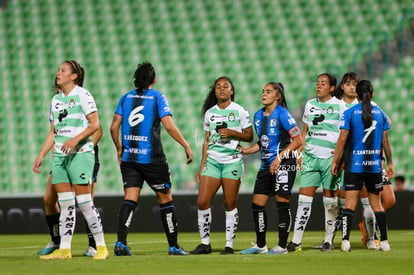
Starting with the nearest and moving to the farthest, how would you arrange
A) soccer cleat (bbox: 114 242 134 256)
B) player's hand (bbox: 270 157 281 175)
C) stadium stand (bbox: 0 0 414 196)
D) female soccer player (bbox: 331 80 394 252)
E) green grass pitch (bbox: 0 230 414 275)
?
1. green grass pitch (bbox: 0 230 414 275)
2. soccer cleat (bbox: 114 242 134 256)
3. player's hand (bbox: 270 157 281 175)
4. female soccer player (bbox: 331 80 394 252)
5. stadium stand (bbox: 0 0 414 196)

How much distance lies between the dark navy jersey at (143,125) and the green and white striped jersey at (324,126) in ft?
6.18

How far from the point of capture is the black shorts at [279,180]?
9.28 m

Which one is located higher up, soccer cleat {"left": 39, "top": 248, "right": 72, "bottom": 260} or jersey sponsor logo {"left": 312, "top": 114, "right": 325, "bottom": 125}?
jersey sponsor logo {"left": 312, "top": 114, "right": 325, "bottom": 125}

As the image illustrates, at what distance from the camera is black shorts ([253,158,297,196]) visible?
928cm

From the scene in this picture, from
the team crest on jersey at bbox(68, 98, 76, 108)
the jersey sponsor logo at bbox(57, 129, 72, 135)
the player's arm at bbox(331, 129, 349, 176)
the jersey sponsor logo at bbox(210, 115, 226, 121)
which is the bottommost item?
the player's arm at bbox(331, 129, 349, 176)

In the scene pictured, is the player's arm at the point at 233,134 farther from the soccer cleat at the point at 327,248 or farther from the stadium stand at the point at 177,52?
the stadium stand at the point at 177,52

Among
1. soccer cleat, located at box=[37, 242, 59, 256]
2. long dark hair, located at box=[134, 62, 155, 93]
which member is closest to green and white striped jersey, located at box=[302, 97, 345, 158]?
long dark hair, located at box=[134, 62, 155, 93]

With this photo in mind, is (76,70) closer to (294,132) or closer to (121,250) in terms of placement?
(121,250)

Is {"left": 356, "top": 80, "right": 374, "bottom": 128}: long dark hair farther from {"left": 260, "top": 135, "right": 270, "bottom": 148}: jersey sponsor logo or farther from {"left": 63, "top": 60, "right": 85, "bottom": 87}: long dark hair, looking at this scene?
{"left": 63, "top": 60, "right": 85, "bottom": 87}: long dark hair

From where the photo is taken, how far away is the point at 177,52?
72.0ft

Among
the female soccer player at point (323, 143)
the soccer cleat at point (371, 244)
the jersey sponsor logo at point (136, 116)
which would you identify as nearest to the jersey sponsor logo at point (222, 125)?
the jersey sponsor logo at point (136, 116)

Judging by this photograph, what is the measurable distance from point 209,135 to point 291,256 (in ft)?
5.64

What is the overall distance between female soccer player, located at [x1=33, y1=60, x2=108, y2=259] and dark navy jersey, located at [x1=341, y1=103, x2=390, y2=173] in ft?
9.23

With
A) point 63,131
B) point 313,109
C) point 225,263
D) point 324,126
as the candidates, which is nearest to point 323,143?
point 324,126
